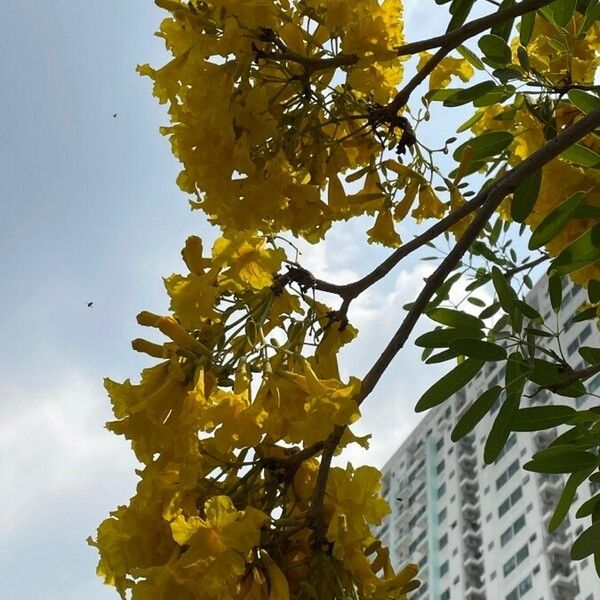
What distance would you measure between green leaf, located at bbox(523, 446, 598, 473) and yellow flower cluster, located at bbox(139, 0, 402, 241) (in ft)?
2.39

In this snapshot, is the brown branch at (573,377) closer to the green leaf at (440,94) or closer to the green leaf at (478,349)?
the green leaf at (478,349)

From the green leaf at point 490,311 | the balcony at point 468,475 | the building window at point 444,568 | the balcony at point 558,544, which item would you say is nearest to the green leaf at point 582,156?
the green leaf at point 490,311

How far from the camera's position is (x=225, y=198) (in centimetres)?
159

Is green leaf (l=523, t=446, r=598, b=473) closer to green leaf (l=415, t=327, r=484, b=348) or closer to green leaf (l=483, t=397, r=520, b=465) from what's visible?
green leaf (l=483, t=397, r=520, b=465)

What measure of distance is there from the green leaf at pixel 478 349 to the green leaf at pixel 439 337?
0.04m

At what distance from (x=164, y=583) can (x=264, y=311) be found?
53cm

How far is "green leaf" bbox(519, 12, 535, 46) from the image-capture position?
2.36 m

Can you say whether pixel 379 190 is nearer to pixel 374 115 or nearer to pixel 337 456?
pixel 374 115

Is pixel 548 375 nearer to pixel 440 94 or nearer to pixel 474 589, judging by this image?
pixel 440 94

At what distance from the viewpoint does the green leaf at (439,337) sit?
191 centimetres

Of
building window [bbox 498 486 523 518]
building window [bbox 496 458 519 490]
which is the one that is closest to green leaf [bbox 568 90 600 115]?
building window [bbox 498 486 523 518]

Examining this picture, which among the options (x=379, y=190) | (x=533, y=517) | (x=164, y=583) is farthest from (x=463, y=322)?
(x=533, y=517)

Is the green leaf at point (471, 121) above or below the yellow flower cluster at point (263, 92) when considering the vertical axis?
above

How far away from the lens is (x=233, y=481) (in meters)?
1.37
